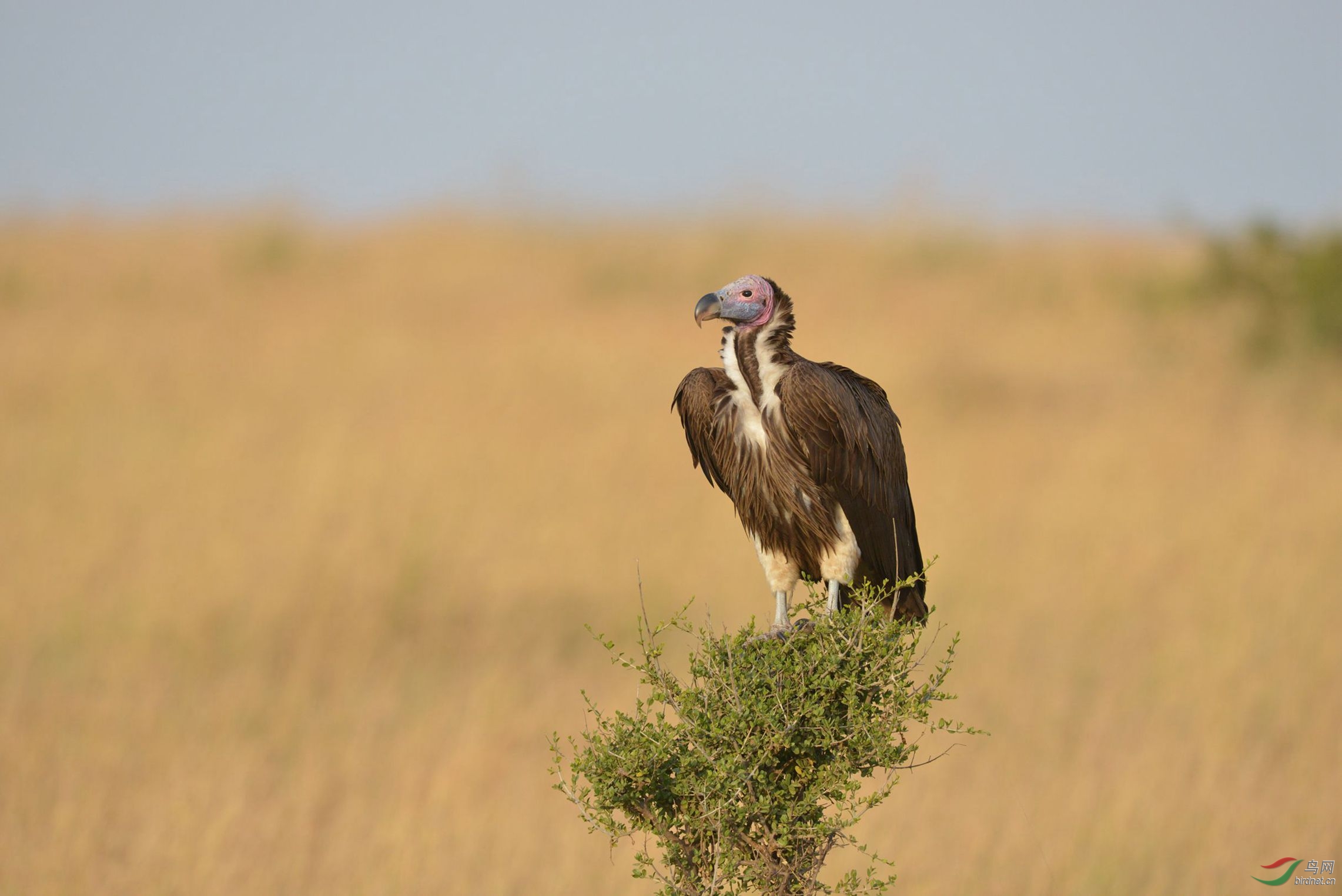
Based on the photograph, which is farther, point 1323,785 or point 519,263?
point 519,263

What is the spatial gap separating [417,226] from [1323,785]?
19627 millimetres

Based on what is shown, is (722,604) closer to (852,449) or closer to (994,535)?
(994,535)

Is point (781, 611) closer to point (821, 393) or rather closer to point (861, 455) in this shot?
point (861, 455)

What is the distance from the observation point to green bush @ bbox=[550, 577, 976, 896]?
108 inches

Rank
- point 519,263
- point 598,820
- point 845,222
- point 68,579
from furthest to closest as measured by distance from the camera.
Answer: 1. point 845,222
2. point 519,263
3. point 68,579
4. point 598,820

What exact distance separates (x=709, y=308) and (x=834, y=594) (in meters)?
0.86

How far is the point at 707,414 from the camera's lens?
3379 millimetres

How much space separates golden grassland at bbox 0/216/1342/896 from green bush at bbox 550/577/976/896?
3.49 m

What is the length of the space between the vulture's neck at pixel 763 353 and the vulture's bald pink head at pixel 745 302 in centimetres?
3

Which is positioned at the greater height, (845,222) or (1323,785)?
(845,222)

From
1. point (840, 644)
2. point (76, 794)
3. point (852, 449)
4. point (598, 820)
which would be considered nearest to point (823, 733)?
point (840, 644)

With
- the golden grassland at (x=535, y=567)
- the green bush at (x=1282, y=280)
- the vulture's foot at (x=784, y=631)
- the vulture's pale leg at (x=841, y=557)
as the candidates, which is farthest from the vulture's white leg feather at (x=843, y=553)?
the green bush at (x=1282, y=280)

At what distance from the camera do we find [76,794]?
6523 mm

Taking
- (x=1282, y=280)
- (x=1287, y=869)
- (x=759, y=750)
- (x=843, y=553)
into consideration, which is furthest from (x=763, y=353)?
(x=1282, y=280)
